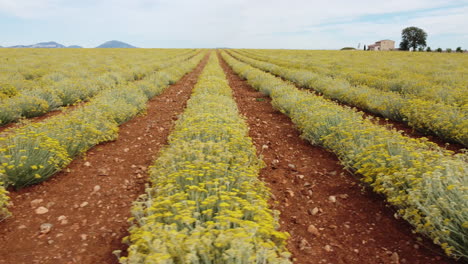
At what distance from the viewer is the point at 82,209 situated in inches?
158

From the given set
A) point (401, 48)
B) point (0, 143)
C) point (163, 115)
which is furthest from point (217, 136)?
point (401, 48)

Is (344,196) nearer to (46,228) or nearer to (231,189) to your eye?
(231,189)

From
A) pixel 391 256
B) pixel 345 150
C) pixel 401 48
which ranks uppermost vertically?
pixel 401 48

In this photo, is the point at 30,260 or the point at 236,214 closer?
the point at 236,214

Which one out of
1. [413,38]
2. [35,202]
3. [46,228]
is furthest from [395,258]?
[413,38]

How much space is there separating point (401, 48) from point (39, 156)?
110212 mm

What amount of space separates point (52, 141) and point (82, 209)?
56.1 inches

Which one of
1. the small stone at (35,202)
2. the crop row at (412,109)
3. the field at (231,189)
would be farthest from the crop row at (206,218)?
the crop row at (412,109)

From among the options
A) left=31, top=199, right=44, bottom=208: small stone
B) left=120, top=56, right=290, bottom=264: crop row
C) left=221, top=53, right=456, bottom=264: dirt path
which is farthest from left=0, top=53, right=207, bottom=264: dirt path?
left=221, top=53, right=456, bottom=264: dirt path

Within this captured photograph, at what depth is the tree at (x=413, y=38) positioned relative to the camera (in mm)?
89688

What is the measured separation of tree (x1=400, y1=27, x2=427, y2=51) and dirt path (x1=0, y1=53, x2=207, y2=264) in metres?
107

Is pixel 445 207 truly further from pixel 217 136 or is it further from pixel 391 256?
pixel 217 136

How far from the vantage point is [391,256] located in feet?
10.3

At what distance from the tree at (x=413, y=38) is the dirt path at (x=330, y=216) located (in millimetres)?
105139
